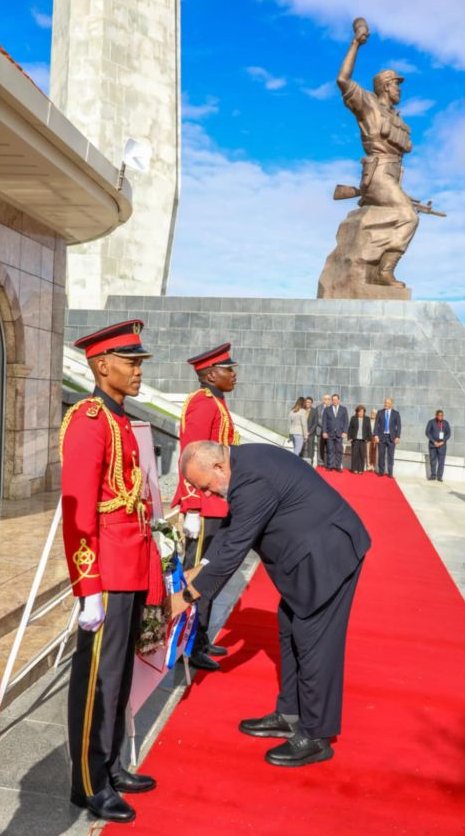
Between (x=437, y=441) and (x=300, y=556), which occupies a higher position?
(x=300, y=556)

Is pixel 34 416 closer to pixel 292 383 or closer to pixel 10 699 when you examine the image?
pixel 10 699

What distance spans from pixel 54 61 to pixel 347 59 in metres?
11.9

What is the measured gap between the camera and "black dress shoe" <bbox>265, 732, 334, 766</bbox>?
364 cm

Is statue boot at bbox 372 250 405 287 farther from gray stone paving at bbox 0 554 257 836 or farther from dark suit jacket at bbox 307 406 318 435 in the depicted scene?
gray stone paving at bbox 0 554 257 836

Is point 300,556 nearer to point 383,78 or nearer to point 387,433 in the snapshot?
point 387,433

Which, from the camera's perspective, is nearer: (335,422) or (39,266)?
(39,266)

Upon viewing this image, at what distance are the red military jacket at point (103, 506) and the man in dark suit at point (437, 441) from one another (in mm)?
13941

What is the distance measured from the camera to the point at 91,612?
9.82 feet

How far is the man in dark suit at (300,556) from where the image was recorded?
3.55m

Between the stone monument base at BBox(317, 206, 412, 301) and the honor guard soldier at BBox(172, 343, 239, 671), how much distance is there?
1626 centimetres

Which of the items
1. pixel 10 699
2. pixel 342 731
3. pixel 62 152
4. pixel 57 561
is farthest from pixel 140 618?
pixel 62 152

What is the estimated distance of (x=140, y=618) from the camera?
3.39 meters

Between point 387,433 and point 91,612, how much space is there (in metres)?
14.0

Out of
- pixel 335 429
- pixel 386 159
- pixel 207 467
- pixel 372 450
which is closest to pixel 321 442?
pixel 335 429
